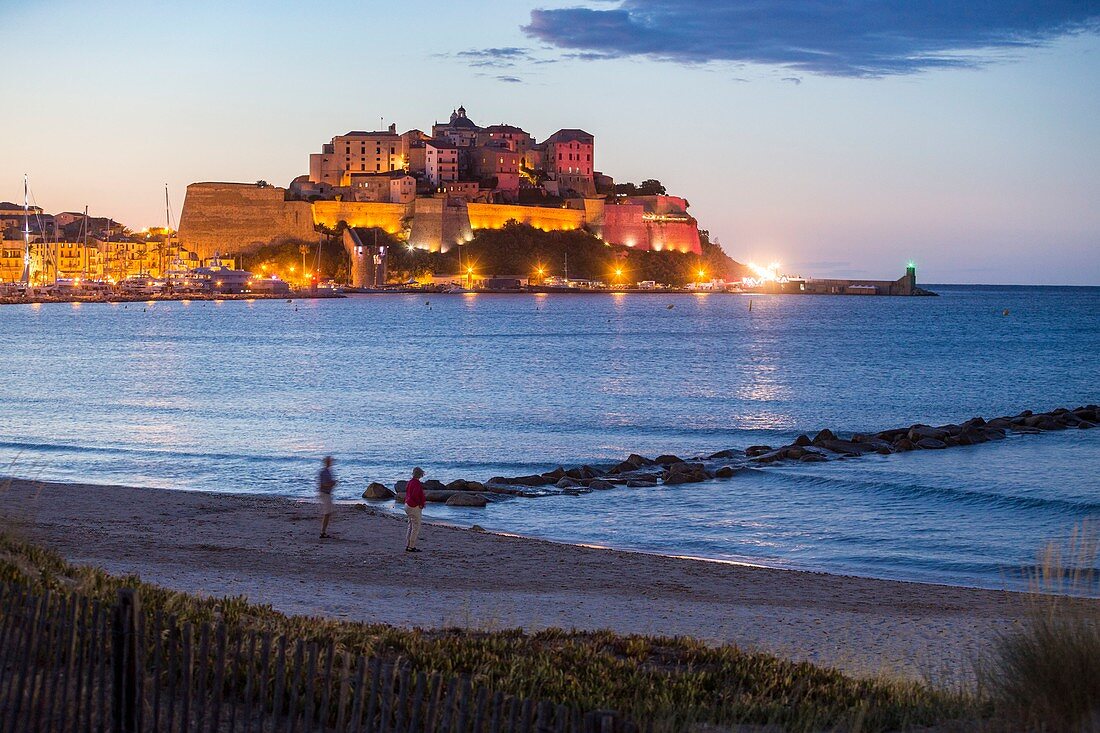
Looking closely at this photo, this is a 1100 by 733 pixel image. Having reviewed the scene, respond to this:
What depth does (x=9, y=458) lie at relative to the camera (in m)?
20.1

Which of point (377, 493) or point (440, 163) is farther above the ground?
point (440, 163)

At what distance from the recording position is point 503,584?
34.8 ft

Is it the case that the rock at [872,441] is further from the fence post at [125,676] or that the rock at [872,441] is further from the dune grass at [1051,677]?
the fence post at [125,676]

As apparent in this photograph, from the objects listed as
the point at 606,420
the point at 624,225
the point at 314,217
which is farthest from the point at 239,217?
the point at 606,420

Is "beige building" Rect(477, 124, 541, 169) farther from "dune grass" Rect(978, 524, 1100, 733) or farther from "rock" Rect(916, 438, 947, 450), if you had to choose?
"dune grass" Rect(978, 524, 1100, 733)

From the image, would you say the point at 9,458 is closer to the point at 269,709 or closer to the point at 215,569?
the point at 215,569

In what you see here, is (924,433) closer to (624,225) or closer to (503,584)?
(503,584)

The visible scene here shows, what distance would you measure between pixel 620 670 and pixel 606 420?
23261 millimetres

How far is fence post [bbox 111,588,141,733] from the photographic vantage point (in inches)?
162

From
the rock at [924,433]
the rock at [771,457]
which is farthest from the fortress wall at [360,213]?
the rock at [771,457]

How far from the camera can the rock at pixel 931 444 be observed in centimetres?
2303

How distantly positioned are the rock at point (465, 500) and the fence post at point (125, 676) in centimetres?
1212

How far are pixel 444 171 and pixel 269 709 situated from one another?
114 m

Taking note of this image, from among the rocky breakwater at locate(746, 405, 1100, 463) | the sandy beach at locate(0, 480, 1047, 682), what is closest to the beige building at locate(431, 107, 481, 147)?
the rocky breakwater at locate(746, 405, 1100, 463)
